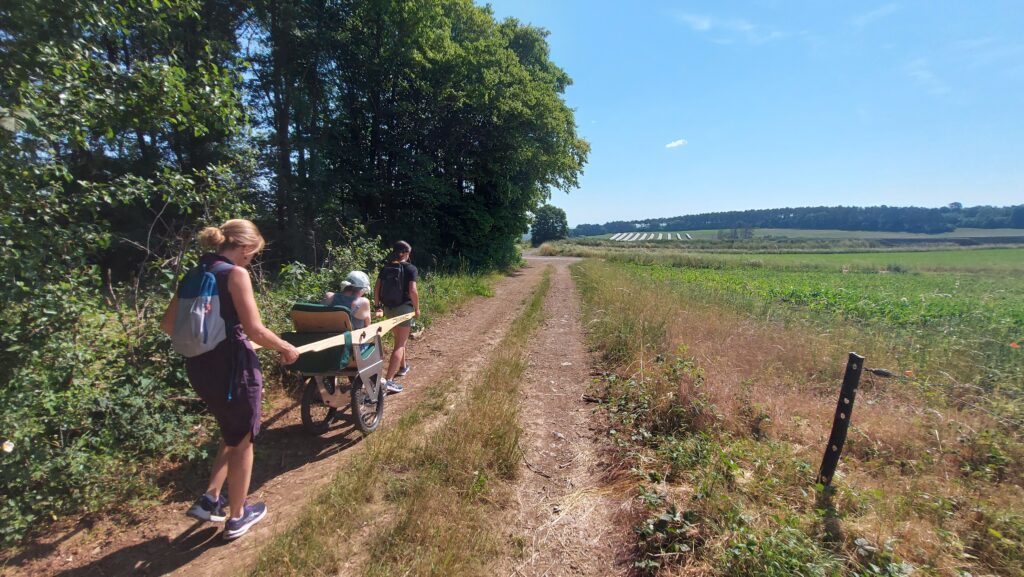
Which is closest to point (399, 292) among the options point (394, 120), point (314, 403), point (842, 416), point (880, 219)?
point (314, 403)

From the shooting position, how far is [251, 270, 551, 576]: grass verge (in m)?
2.23

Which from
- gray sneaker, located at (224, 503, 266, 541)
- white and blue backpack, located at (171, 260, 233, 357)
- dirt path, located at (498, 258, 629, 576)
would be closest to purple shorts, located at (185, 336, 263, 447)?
white and blue backpack, located at (171, 260, 233, 357)

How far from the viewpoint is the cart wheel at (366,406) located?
3.66 meters

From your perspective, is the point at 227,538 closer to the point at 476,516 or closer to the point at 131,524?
the point at 131,524

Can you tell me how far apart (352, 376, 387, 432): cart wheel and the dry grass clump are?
2.62 meters

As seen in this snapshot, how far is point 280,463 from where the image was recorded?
3383 mm

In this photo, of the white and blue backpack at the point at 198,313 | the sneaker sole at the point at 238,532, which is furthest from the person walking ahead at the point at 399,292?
the white and blue backpack at the point at 198,313

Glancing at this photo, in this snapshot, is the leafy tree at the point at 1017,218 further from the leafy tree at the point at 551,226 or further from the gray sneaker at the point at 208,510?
the gray sneaker at the point at 208,510

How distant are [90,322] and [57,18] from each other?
2286 millimetres

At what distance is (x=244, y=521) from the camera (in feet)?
8.32

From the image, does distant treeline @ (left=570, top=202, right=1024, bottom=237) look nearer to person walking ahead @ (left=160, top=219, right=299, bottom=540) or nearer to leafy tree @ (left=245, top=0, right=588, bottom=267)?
leafy tree @ (left=245, top=0, right=588, bottom=267)

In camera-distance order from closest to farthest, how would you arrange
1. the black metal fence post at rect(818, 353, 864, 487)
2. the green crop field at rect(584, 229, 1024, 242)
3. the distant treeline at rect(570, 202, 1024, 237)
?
the black metal fence post at rect(818, 353, 864, 487)
the green crop field at rect(584, 229, 1024, 242)
the distant treeline at rect(570, 202, 1024, 237)

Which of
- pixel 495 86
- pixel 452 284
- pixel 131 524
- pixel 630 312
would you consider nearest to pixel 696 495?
pixel 131 524

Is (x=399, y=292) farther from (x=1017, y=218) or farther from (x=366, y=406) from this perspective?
(x=1017, y=218)
